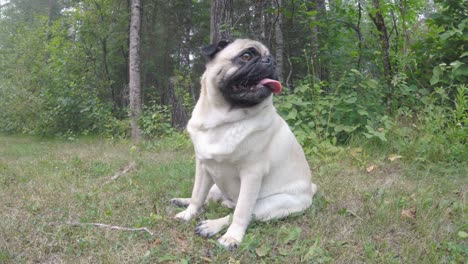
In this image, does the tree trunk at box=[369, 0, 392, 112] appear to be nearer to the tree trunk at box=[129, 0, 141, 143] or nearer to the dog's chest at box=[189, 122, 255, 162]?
the dog's chest at box=[189, 122, 255, 162]

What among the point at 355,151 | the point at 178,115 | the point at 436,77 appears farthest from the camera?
the point at 178,115

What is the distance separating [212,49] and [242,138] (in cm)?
75

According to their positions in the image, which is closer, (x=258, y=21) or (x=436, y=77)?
(x=436, y=77)

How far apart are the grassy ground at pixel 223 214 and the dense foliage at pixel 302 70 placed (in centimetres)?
107

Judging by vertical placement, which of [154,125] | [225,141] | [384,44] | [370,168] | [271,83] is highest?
[384,44]

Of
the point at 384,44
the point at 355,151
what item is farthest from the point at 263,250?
the point at 384,44

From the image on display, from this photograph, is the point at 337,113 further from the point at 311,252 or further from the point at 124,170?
the point at 311,252

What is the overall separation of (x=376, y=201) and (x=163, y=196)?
216 centimetres

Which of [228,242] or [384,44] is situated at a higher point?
[384,44]

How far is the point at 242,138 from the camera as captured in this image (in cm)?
251

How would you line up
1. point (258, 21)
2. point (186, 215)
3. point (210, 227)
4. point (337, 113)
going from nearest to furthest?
point (210, 227) < point (186, 215) < point (337, 113) < point (258, 21)

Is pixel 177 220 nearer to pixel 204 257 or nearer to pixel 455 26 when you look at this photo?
pixel 204 257

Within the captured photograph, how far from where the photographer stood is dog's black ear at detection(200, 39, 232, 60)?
2662 mm

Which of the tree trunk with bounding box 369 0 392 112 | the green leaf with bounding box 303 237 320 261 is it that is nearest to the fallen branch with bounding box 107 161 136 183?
the green leaf with bounding box 303 237 320 261
